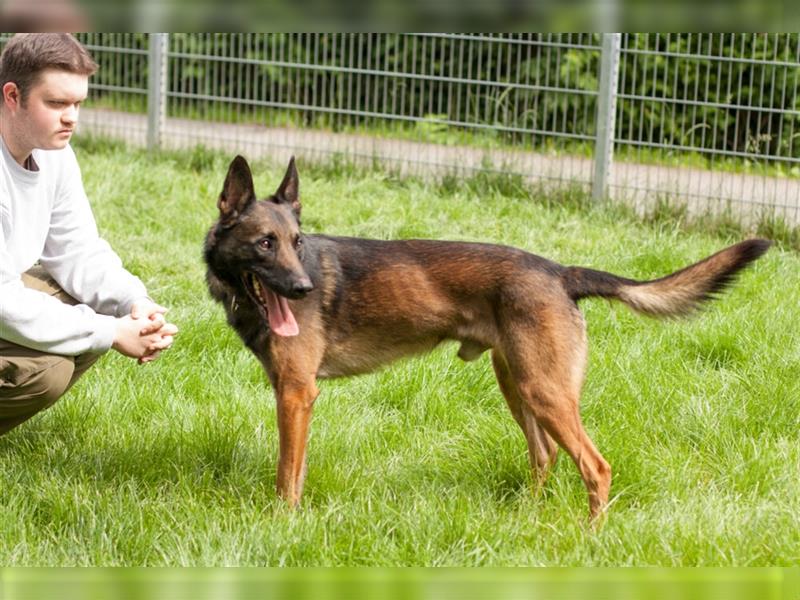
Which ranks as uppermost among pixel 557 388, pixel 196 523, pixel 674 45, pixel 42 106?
pixel 674 45

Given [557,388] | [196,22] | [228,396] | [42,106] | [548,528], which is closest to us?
[196,22]

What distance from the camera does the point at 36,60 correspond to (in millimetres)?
2811

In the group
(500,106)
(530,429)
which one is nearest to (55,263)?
(530,429)

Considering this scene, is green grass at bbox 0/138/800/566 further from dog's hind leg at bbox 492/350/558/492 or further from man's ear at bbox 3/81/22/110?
man's ear at bbox 3/81/22/110

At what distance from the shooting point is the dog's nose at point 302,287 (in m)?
3.38

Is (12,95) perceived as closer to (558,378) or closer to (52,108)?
(52,108)

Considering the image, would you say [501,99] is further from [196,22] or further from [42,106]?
[196,22]

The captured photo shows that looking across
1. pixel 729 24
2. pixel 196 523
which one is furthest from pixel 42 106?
pixel 729 24

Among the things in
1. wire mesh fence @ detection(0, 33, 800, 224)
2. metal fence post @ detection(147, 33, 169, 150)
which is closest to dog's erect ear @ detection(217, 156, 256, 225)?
wire mesh fence @ detection(0, 33, 800, 224)

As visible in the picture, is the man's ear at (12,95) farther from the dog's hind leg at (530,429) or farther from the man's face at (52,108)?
the dog's hind leg at (530,429)

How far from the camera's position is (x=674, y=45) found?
293 inches

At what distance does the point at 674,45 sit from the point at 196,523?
5790 millimetres

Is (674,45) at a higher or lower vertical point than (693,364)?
higher

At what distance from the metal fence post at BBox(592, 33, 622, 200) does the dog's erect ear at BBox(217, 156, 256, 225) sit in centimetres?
471
